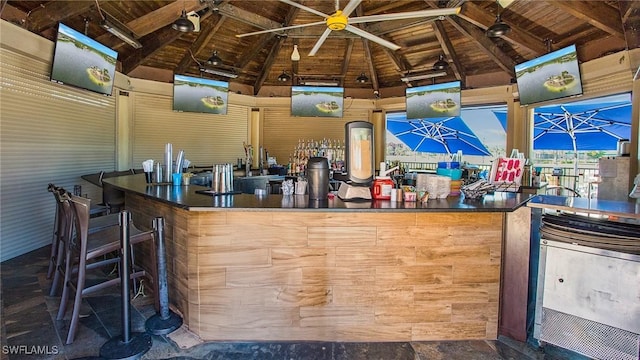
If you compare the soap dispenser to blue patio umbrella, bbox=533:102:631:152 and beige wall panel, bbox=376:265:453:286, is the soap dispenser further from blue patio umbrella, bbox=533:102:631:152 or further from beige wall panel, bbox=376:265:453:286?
blue patio umbrella, bbox=533:102:631:152

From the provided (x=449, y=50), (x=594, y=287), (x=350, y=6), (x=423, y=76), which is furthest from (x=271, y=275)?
(x=423, y=76)

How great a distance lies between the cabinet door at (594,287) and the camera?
82.7 inches

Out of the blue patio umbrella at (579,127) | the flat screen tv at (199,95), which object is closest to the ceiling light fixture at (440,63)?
the blue patio umbrella at (579,127)

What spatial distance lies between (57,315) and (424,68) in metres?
7.68

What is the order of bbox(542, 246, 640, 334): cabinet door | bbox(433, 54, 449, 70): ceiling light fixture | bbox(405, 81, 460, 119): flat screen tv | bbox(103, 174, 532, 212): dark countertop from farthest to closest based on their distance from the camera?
bbox(405, 81, 460, 119): flat screen tv → bbox(433, 54, 449, 70): ceiling light fixture → bbox(103, 174, 532, 212): dark countertop → bbox(542, 246, 640, 334): cabinet door

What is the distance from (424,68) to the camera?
7.69 meters

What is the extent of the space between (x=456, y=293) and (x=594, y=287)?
863 mm

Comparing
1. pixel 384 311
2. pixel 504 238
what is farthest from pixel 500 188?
pixel 384 311

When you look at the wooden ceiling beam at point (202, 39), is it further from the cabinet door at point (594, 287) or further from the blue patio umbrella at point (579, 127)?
the blue patio umbrella at point (579, 127)

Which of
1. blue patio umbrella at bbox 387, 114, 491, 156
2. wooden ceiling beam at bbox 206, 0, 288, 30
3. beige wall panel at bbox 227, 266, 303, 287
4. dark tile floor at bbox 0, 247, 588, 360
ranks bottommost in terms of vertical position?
dark tile floor at bbox 0, 247, 588, 360

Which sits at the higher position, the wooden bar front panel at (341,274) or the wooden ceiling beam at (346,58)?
the wooden ceiling beam at (346,58)

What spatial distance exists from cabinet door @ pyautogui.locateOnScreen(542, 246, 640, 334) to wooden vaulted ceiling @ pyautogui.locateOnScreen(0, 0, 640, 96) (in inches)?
136

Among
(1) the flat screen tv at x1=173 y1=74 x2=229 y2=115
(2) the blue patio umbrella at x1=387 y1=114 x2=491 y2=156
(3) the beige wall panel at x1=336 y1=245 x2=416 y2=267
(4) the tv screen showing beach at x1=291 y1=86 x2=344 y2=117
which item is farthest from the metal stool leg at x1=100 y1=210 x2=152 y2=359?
(2) the blue patio umbrella at x1=387 y1=114 x2=491 y2=156

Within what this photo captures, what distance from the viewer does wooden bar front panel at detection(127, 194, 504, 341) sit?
8.04ft
